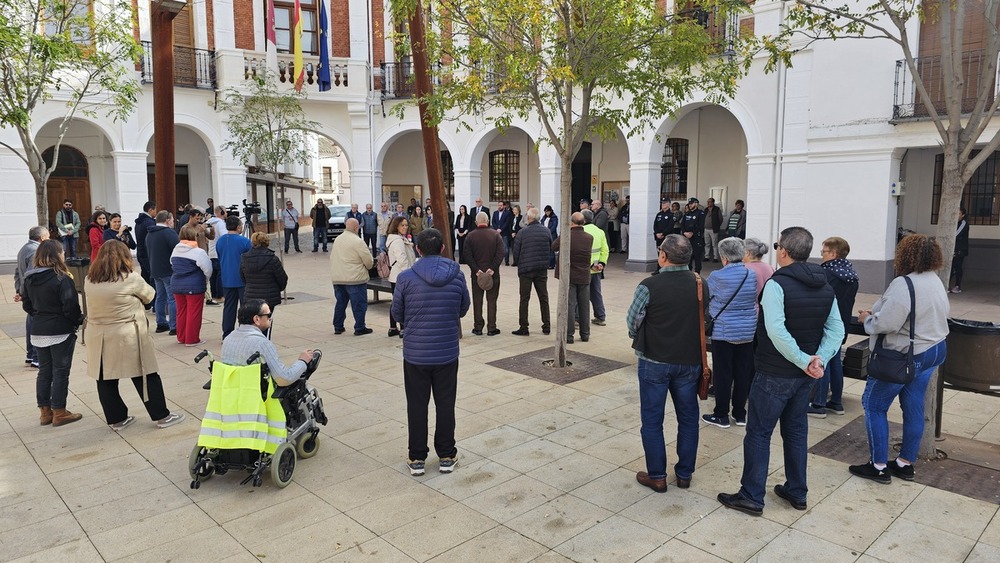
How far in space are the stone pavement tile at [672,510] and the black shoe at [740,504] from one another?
51 mm

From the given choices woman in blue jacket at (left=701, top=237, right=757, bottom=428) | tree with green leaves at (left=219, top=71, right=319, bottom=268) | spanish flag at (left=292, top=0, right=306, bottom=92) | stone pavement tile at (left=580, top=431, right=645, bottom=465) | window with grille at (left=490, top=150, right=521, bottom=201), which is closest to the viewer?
stone pavement tile at (left=580, top=431, right=645, bottom=465)

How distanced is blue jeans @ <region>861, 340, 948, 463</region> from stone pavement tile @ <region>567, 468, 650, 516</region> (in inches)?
64.4

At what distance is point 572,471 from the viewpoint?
5.09 metres

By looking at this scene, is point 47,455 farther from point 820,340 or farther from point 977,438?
point 977,438

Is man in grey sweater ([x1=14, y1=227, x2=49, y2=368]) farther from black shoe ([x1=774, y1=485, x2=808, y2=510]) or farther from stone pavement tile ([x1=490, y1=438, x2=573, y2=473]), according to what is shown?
black shoe ([x1=774, y1=485, x2=808, y2=510])

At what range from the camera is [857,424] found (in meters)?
6.11

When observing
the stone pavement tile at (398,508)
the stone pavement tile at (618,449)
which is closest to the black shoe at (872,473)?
the stone pavement tile at (618,449)

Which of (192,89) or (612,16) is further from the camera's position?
(192,89)

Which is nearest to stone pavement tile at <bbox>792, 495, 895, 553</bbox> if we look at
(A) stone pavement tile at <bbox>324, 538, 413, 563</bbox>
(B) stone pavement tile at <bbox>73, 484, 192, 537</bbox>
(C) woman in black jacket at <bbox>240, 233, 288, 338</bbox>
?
(A) stone pavement tile at <bbox>324, 538, 413, 563</bbox>

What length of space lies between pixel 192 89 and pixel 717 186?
15.3 meters

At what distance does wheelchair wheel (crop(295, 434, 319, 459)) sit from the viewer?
5.23m

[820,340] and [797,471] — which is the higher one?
[820,340]

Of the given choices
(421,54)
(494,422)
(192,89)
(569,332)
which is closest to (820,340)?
(494,422)

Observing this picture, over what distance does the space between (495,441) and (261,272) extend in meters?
4.16
